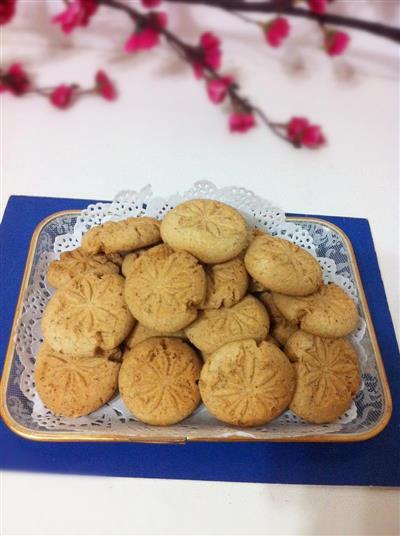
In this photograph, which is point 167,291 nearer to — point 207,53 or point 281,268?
point 281,268

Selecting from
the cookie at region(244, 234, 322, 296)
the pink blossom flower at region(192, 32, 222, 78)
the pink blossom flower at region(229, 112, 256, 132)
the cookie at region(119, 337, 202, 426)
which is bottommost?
the cookie at region(119, 337, 202, 426)

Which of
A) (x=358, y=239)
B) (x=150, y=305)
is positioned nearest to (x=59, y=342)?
(x=150, y=305)

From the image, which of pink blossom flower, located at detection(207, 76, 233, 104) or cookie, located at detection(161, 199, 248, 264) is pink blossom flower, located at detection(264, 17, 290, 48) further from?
cookie, located at detection(161, 199, 248, 264)

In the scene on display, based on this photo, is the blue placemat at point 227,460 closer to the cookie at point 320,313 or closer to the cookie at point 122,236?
the cookie at point 320,313

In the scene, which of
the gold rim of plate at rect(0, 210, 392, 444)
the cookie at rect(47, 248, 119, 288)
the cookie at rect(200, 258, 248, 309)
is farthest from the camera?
the cookie at rect(47, 248, 119, 288)

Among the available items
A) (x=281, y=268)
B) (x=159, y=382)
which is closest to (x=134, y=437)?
(x=159, y=382)

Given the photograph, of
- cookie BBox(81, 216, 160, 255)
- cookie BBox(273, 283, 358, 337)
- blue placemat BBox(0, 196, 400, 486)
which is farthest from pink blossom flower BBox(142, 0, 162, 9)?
blue placemat BBox(0, 196, 400, 486)

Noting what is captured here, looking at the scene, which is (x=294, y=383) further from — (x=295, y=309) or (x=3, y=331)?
(x=3, y=331)
